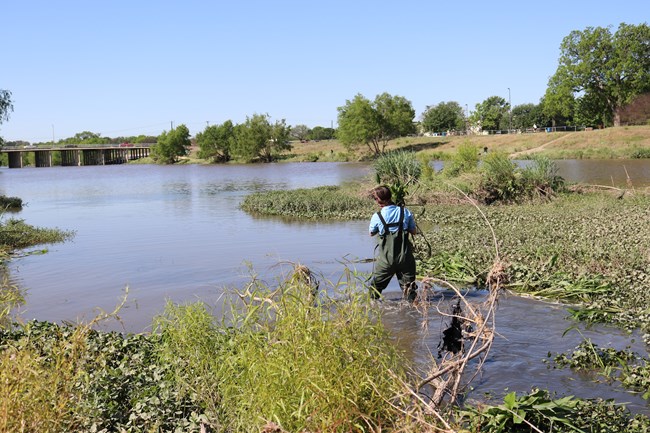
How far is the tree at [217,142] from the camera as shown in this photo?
121m

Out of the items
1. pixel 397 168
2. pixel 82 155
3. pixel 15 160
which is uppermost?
pixel 82 155

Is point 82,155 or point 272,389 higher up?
point 82,155

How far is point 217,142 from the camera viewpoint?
120312 mm

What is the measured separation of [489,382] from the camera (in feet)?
22.0

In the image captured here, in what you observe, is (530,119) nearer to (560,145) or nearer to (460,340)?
(560,145)

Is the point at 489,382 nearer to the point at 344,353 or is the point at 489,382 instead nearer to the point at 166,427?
the point at 344,353

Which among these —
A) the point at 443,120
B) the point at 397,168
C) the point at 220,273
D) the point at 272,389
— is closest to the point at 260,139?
the point at 443,120

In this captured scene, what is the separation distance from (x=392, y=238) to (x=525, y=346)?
2.30 meters

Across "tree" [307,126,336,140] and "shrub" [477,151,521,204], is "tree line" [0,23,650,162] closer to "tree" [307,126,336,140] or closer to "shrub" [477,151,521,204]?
"tree" [307,126,336,140]

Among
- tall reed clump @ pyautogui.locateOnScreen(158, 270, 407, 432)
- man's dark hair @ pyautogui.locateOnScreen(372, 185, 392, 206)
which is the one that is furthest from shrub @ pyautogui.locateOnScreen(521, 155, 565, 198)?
tall reed clump @ pyautogui.locateOnScreen(158, 270, 407, 432)

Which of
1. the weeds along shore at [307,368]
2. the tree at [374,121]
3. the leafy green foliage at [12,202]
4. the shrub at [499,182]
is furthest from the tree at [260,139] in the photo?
the weeds along shore at [307,368]

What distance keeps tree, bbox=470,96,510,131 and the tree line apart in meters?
0.21

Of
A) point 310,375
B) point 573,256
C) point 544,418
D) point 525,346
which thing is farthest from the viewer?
point 573,256

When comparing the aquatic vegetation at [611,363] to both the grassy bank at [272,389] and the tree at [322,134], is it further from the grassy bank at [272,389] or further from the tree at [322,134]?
the tree at [322,134]
